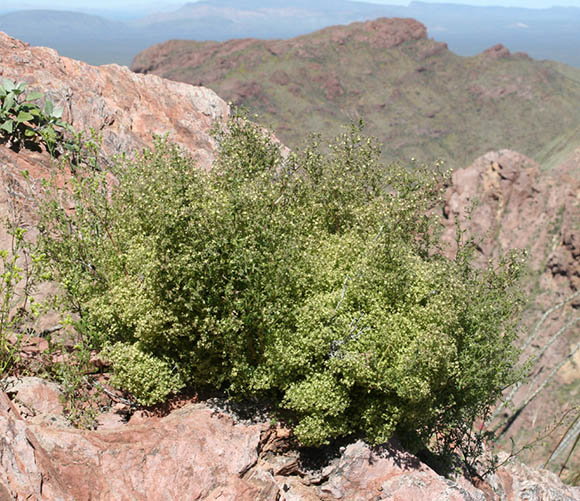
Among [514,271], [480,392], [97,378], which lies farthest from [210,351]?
[514,271]

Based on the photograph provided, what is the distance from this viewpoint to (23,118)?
73.3ft

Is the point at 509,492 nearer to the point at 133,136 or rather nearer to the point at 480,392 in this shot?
the point at 480,392

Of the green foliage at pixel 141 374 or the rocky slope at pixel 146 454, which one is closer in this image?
the rocky slope at pixel 146 454

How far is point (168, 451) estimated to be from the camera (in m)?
14.1

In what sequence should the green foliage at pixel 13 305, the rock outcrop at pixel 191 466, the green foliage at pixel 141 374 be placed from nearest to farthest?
the rock outcrop at pixel 191 466, the green foliage at pixel 13 305, the green foliage at pixel 141 374

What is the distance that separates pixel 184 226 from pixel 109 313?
406 centimetres

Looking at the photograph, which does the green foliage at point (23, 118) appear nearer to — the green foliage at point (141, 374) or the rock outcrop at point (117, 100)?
the rock outcrop at point (117, 100)

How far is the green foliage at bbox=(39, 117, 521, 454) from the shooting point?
1509 cm

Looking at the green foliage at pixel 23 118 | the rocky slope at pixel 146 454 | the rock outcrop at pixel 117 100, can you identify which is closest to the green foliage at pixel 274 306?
the rocky slope at pixel 146 454

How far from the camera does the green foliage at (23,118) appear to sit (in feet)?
72.4

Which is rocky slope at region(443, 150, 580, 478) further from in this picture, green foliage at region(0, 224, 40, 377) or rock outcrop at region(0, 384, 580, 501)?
green foliage at region(0, 224, 40, 377)

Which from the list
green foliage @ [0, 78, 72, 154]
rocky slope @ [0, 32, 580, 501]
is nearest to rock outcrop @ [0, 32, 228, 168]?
rocky slope @ [0, 32, 580, 501]

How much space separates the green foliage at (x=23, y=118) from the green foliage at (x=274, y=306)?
5.88 m

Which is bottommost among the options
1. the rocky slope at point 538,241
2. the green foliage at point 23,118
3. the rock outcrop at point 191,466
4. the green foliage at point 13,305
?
the rocky slope at point 538,241
